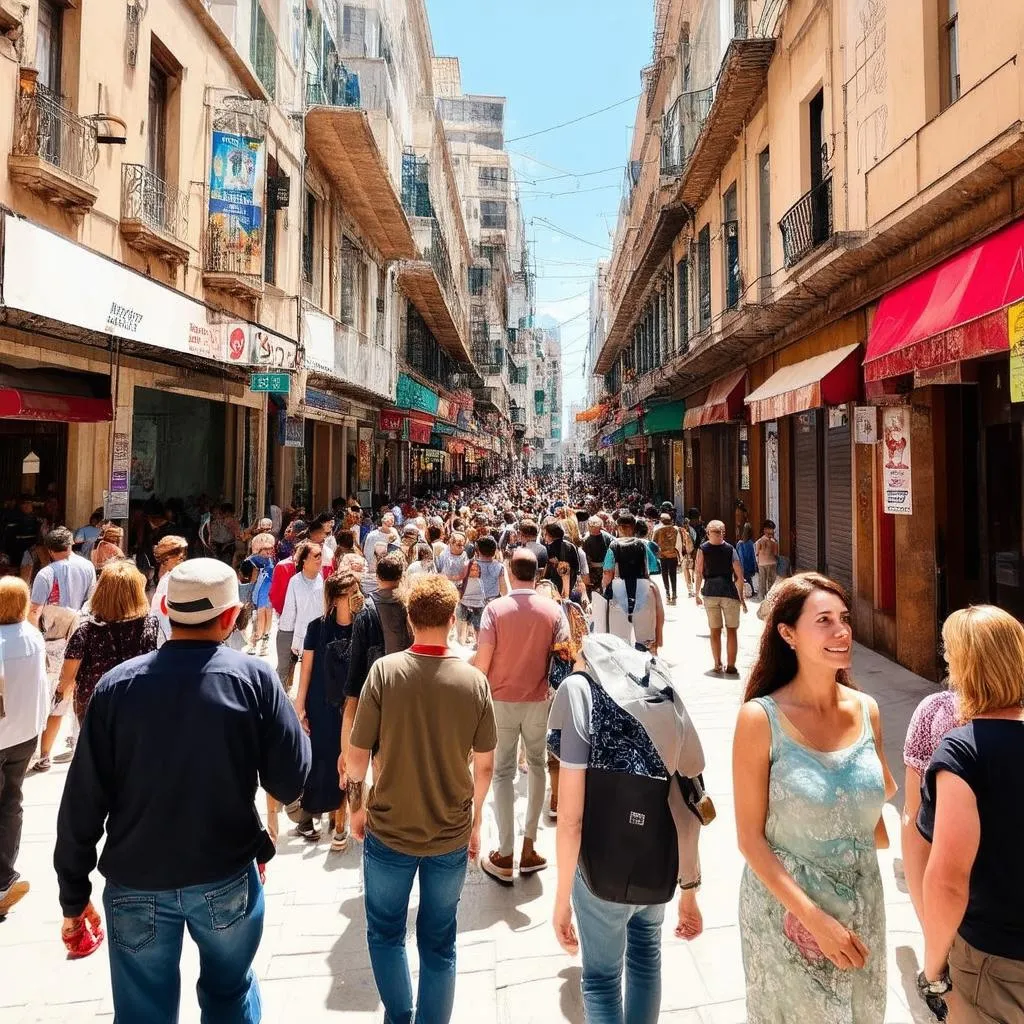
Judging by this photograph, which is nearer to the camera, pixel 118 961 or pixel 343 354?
pixel 118 961

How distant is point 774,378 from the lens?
12000 millimetres

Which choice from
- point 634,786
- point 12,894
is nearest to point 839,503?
point 634,786

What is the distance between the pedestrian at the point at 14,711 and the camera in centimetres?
372

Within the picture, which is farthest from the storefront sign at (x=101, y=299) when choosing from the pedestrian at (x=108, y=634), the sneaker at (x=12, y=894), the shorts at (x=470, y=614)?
the shorts at (x=470, y=614)

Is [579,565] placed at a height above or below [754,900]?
above

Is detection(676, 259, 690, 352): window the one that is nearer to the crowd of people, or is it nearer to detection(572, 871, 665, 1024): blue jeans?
the crowd of people

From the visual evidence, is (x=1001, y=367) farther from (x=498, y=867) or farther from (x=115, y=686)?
(x=115, y=686)

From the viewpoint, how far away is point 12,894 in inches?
151

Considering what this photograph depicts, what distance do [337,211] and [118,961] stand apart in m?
17.9

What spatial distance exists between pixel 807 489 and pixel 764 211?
5.29 metres

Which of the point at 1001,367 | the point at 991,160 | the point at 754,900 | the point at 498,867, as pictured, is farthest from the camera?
the point at 1001,367

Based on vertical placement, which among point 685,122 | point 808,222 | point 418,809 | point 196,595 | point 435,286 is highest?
point 685,122

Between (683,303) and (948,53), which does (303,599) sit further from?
(683,303)

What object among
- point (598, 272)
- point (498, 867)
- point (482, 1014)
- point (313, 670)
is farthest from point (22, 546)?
point (598, 272)
